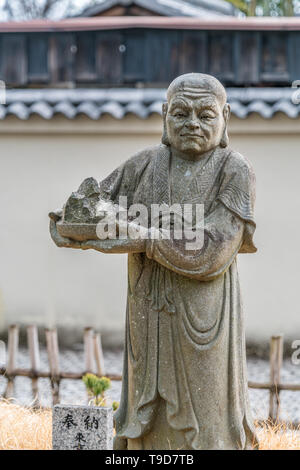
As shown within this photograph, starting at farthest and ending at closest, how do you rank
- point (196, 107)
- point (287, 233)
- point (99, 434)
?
point (287, 233) < point (99, 434) < point (196, 107)

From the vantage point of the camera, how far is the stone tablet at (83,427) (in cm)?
470

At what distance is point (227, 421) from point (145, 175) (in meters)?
1.44

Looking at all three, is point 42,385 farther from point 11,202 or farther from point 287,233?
point 287,233

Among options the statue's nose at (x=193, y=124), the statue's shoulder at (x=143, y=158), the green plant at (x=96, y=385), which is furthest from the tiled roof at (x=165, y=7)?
the statue's nose at (x=193, y=124)

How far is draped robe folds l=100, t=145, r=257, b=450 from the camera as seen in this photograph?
4.17 m

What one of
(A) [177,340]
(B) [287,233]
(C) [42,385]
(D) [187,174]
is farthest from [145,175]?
(B) [287,233]

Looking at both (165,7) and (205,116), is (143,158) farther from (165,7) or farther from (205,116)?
(165,7)

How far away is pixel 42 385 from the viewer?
9391 millimetres

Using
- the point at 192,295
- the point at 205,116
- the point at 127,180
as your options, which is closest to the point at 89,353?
the point at 127,180

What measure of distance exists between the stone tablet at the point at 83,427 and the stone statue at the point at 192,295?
36cm

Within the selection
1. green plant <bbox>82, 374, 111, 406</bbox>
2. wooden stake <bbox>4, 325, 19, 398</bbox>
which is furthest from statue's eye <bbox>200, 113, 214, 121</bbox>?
wooden stake <bbox>4, 325, 19, 398</bbox>

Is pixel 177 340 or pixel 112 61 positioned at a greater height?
pixel 112 61

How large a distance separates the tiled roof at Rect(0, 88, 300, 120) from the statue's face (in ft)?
18.0

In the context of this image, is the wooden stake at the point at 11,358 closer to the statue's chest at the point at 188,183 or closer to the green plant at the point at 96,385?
the green plant at the point at 96,385
